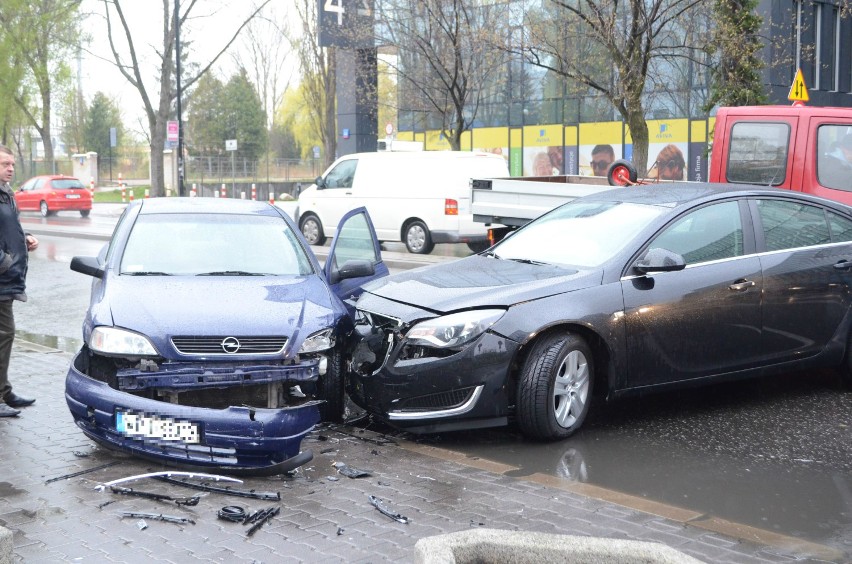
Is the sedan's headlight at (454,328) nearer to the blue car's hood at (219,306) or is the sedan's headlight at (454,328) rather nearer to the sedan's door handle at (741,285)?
the blue car's hood at (219,306)

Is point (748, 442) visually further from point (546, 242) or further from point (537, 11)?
point (537, 11)

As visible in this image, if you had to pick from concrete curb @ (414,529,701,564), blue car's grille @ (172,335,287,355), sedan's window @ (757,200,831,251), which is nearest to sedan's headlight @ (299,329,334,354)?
blue car's grille @ (172,335,287,355)

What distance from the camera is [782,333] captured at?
7.06 m

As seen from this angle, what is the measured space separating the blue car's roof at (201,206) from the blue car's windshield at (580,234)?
1918 millimetres

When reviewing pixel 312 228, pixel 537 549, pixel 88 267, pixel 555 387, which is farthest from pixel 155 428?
pixel 312 228

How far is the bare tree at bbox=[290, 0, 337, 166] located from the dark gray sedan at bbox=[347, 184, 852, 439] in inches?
1357

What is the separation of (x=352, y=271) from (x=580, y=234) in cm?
164

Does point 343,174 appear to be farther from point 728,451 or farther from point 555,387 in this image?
point 728,451

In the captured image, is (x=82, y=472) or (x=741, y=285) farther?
(x=741, y=285)

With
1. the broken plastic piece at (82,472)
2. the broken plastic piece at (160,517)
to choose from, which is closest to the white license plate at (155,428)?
the broken plastic piece at (82,472)

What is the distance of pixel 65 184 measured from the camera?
124ft

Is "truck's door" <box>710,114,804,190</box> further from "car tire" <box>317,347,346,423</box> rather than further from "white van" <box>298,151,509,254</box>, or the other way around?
"white van" <box>298,151,509,254</box>

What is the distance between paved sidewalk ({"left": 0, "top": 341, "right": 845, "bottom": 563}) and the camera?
4.29 metres

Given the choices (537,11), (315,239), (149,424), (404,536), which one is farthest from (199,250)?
(537,11)
